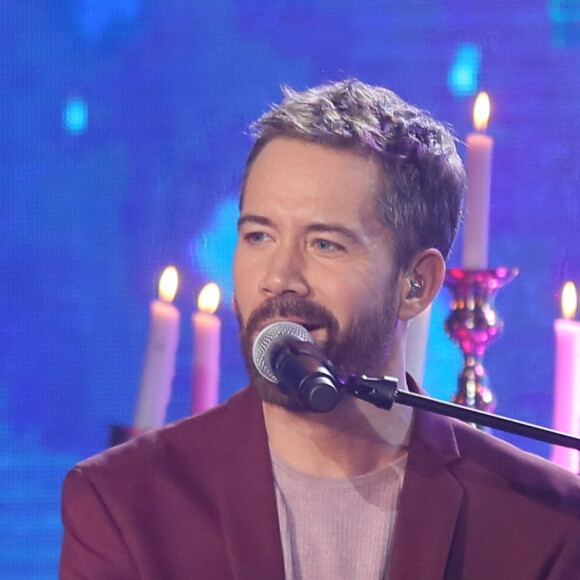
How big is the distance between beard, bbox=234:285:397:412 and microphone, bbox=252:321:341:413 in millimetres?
238

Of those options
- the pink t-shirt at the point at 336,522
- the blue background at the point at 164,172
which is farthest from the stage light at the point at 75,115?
the pink t-shirt at the point at 336,522

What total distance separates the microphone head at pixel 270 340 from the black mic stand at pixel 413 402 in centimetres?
9

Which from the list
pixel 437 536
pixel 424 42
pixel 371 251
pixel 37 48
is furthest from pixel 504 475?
pixel 37 48

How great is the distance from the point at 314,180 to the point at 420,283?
0.27m

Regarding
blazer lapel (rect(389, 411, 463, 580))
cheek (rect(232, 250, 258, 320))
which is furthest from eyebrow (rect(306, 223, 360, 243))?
blazer lapel (rect(389, 411, 463, 580))

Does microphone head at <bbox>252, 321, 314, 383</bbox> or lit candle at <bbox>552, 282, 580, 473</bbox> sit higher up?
lit candle at <bbox>552, 282, 580, 473</bbox>

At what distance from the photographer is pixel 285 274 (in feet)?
4.83

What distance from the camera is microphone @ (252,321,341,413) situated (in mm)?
Result: 1021

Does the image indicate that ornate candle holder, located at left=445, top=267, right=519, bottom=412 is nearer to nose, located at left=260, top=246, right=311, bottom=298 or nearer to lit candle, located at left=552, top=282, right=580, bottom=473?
lit candle, located at left=552, top=282, right=580, bottom=473

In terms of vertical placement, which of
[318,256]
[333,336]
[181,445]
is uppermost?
[318,256]

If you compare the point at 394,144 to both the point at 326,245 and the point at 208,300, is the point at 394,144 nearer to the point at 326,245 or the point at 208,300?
the point at 326,245

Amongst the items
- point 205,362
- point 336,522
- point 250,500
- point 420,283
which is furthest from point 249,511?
point 420,283

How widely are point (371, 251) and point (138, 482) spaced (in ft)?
1.61

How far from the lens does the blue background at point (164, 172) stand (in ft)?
6.98
